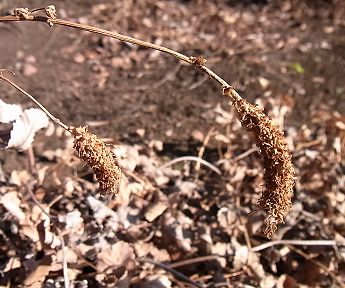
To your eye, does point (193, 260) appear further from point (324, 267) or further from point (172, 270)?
point (324, 267)

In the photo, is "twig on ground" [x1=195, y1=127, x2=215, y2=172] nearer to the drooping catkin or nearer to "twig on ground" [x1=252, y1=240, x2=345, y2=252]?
"twig on ground" [x1=252, y1=240, x2=345, y2=252]

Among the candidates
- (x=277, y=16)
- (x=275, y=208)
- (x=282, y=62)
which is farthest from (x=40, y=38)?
(x=275, y=208)

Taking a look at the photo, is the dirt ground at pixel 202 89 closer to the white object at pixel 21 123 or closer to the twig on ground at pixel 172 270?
the twig on ground at pixel 172 270

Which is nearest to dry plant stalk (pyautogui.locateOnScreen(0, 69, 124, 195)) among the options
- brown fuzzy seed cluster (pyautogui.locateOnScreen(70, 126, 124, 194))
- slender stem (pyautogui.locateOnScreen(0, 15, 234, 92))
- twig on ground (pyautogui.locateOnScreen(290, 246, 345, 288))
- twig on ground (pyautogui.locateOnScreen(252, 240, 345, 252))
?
brown fuzzy seed cluster (pyautogui.locateOnScreen(70, 126, 124, 194))

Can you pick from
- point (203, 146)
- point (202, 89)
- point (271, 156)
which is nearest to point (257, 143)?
point (271, 156)

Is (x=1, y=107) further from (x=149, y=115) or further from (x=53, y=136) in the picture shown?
(x=149, y=115)

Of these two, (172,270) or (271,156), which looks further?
(172,270)
